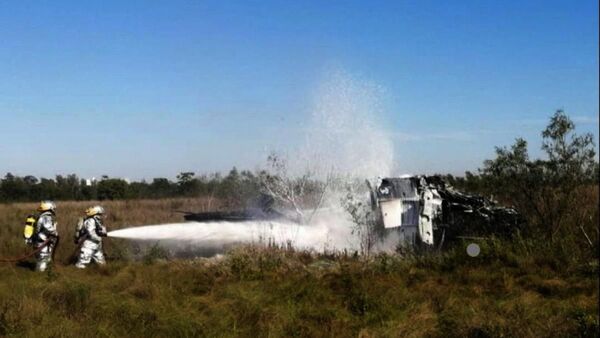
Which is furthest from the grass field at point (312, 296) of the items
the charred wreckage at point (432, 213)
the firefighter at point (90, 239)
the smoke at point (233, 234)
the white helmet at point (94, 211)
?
the smoke at point (233, 234)

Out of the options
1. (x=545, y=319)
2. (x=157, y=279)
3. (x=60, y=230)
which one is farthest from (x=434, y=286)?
(x=60, y=230)

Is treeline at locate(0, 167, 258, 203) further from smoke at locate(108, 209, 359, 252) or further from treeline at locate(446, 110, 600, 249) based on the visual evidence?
treeline at locate(446, 110, 600, 249)

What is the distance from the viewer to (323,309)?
8.77m

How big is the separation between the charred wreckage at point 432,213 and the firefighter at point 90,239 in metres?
7.07

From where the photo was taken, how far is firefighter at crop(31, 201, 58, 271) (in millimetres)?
11998

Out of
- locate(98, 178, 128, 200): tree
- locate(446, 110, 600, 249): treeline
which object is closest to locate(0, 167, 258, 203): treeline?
locate(98, 178, 128, 200): tree

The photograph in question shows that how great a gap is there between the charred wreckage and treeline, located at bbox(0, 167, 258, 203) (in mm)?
6158

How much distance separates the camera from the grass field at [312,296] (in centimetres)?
766

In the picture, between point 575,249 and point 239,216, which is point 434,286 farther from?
point 239,216

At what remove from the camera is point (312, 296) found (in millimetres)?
9477

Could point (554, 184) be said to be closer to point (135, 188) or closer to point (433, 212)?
point (433, 212)

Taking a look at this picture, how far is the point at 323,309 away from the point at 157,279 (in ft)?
11.5

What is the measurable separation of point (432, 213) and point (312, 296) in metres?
6.23

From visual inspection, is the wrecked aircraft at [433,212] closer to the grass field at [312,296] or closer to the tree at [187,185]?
the grass field at [312,296]
